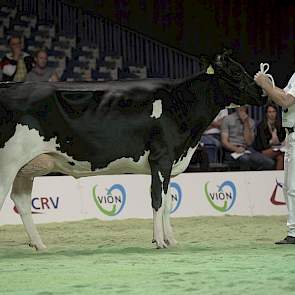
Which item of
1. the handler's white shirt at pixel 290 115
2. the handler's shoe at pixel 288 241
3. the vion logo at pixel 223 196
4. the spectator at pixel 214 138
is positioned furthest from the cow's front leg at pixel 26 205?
the spectator at pixel 214 138

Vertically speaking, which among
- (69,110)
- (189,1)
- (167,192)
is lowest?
(167,192)

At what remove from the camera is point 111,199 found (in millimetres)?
12336

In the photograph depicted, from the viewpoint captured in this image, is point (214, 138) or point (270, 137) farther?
point (214, 138)

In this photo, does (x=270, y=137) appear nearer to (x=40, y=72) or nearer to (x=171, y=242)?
(x=40, y=72)

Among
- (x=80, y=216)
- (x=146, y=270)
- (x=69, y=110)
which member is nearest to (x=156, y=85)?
(x=69, y=110)

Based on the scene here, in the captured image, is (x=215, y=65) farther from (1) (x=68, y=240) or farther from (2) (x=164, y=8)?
(2) (x=164, y=8)

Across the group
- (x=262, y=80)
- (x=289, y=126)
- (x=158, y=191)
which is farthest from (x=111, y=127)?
(x=289, y=126)

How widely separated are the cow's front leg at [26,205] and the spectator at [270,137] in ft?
21.5

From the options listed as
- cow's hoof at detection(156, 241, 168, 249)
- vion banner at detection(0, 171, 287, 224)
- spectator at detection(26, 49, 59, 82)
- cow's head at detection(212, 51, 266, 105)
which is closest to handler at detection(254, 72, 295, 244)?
cow's head at detection(212, 51, 266, 105)

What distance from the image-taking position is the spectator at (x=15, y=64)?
1447 cm

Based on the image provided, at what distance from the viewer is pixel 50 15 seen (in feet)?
61.3

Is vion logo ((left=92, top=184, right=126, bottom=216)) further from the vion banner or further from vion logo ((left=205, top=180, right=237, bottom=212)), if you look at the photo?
vion logo ((left=205, top=180, right=237, bottom=212))

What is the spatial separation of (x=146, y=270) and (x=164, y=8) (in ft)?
47.3

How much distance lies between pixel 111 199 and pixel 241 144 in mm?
3288
